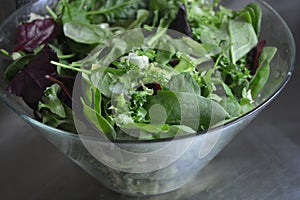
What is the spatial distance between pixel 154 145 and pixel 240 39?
276mm

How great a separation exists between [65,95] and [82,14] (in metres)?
0.18

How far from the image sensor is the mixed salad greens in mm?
544

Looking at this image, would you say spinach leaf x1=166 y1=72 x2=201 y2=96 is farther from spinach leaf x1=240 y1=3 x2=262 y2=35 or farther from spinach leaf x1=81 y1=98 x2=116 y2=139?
spinach leaf x1=240 y1=3 x2=262 y2=35

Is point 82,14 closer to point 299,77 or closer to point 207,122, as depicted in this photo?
point 207,122

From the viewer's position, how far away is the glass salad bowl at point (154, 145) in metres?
0.52

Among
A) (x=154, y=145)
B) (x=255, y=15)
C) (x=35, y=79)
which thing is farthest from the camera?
(x=255, y=15)

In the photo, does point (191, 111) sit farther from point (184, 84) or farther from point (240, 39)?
point (240, 39)

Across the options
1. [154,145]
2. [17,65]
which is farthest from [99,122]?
[17,65]

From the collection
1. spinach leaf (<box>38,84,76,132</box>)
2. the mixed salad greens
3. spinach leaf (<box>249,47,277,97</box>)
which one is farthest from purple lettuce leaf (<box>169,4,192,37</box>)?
spinach leaf (<box>38,84,76,132</box>)

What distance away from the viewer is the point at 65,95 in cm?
60

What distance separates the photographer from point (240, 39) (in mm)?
703

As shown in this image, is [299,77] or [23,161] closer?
[23,161]

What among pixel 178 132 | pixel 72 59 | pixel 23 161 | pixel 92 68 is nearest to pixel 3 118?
pixel 23 161

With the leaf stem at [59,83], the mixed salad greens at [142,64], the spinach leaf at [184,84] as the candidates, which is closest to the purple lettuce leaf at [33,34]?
the mixed salad greens at [142,64]
